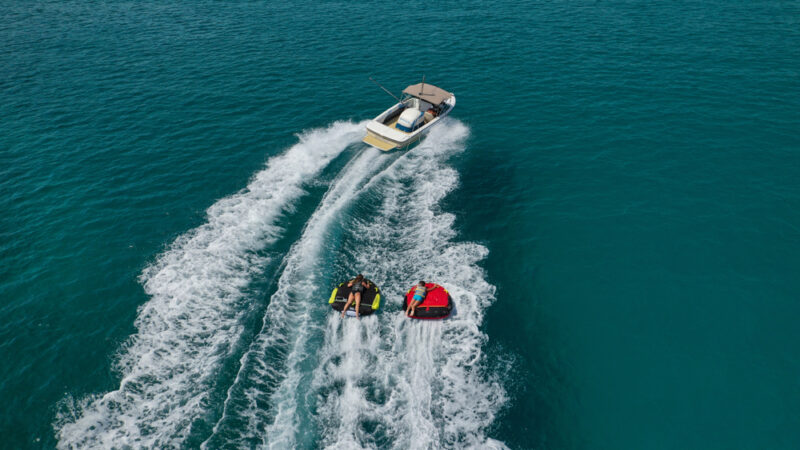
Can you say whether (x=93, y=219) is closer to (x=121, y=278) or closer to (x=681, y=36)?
(x=121, y=278)

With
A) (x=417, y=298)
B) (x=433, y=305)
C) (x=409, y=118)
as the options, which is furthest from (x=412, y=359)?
(x=409, y=118)

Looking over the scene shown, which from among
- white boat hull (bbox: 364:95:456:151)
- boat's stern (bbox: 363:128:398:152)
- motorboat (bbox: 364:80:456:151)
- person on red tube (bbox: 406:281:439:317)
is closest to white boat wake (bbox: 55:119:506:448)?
person on red tube (bbox: 406:281:439:317)

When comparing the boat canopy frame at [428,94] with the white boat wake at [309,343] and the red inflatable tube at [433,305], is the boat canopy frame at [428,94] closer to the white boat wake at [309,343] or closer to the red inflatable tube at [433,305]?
the white boat wake at [309,343]

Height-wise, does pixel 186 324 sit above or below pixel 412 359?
above

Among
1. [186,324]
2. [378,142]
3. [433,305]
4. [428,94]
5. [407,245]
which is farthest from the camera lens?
[428,94]

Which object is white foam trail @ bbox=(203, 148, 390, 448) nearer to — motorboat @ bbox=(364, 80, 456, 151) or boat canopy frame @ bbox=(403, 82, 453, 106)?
motorboat @ bbox=(364, 80, 456, 151)

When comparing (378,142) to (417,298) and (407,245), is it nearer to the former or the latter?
(407,245)

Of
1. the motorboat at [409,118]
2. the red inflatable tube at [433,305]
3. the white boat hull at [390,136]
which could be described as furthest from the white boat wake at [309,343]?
the motorboat at [409,118]
